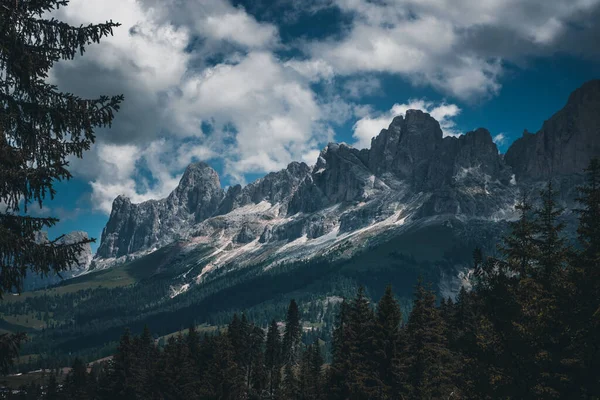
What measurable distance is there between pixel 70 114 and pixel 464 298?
58.2 m

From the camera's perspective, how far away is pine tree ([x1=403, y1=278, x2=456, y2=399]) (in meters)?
40.7

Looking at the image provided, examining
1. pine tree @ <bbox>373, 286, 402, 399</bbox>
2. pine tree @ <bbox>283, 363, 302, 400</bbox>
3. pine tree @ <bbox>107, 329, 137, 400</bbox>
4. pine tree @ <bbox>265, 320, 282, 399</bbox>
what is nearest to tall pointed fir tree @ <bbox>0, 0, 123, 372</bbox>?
pine tree @ <bbox>373, 286, 402, 399</bbox>

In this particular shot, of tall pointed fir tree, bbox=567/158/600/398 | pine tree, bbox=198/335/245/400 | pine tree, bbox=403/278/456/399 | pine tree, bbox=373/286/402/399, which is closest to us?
tall pointed fir tree, bbox=567/158/600/398

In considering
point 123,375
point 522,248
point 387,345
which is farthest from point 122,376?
point 522,248

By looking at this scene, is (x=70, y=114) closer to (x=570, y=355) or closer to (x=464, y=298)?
(x=570, y=355)

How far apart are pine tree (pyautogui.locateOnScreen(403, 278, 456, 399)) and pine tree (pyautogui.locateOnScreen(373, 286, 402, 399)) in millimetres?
1019

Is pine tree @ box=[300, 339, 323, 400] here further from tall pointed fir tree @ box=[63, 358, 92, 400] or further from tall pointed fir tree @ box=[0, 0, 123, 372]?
tall pointed fir tree @ box=[0, 0, 123, 372]

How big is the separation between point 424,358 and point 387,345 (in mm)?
3353

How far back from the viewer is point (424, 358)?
41562 millimetres

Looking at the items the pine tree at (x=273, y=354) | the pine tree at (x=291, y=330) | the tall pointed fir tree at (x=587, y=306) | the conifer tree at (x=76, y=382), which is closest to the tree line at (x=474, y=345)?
the tall pointed fir tree at (x=587, y=306)

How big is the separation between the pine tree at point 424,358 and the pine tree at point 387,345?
1019mm

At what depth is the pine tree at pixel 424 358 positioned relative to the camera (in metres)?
40.7

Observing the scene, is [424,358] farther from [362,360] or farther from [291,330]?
[291,330]

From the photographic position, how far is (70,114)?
1374cm
